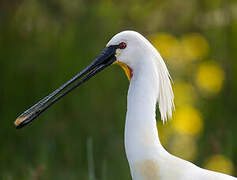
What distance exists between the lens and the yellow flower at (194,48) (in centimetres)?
538

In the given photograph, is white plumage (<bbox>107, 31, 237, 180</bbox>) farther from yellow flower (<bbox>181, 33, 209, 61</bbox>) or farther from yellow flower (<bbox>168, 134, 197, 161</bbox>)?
yellow flower (<bbox>181, 33, 209, 61</bbox>)

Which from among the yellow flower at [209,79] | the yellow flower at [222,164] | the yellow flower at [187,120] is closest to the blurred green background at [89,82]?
the yellow flower at [209,79]

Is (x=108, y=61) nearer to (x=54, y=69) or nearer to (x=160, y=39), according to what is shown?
(x=160, y=39)

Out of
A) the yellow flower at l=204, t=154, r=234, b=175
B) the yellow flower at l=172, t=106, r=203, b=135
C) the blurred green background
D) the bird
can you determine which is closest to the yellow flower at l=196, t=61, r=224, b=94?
the blurred green background

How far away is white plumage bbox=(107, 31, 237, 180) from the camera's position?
10.6ft

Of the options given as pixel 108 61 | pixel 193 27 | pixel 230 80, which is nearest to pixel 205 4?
pixel 193 27

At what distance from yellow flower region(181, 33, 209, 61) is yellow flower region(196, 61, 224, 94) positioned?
4.2 inches

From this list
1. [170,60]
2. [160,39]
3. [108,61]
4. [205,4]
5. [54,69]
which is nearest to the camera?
[108,61]

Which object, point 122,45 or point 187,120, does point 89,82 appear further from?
point 122,45

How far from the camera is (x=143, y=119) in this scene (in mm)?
3217

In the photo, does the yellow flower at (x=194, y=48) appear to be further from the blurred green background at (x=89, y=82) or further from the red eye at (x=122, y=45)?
the red eye at (x=122, y=45)

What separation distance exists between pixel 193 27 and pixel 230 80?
873 mm

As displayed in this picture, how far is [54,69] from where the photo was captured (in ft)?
20.2

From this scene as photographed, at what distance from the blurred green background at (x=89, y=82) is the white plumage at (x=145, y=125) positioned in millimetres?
2186
